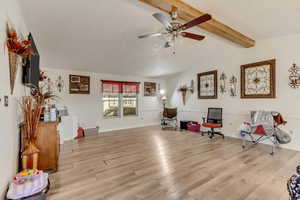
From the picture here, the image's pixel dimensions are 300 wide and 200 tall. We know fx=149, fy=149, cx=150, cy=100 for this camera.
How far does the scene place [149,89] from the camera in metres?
7.60

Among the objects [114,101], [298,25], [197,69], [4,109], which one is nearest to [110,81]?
[114,101]

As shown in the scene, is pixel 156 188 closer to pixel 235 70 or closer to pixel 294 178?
pixel 294 178

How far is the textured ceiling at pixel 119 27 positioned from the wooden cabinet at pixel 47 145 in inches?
71.2

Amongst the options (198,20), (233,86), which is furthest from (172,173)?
(233,86)

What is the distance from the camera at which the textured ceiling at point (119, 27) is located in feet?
7.68

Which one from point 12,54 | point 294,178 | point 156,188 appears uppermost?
point 12,54

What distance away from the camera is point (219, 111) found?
5172 millimetres

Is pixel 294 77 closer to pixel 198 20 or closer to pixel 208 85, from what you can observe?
pixel 208 85

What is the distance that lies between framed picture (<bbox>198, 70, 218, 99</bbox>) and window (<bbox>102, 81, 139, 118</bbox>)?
112 inches

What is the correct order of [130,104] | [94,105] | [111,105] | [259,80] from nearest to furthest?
[259,80] < [94,105] < [111,105] < [130,104]

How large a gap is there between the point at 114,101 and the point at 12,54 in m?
4.89

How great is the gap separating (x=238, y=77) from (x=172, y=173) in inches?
153

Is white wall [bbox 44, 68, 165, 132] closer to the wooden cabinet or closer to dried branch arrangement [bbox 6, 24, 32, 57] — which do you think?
the wooden cabinet

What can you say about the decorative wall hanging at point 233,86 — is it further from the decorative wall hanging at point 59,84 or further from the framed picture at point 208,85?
the decorative wall hanging at point 59,84
